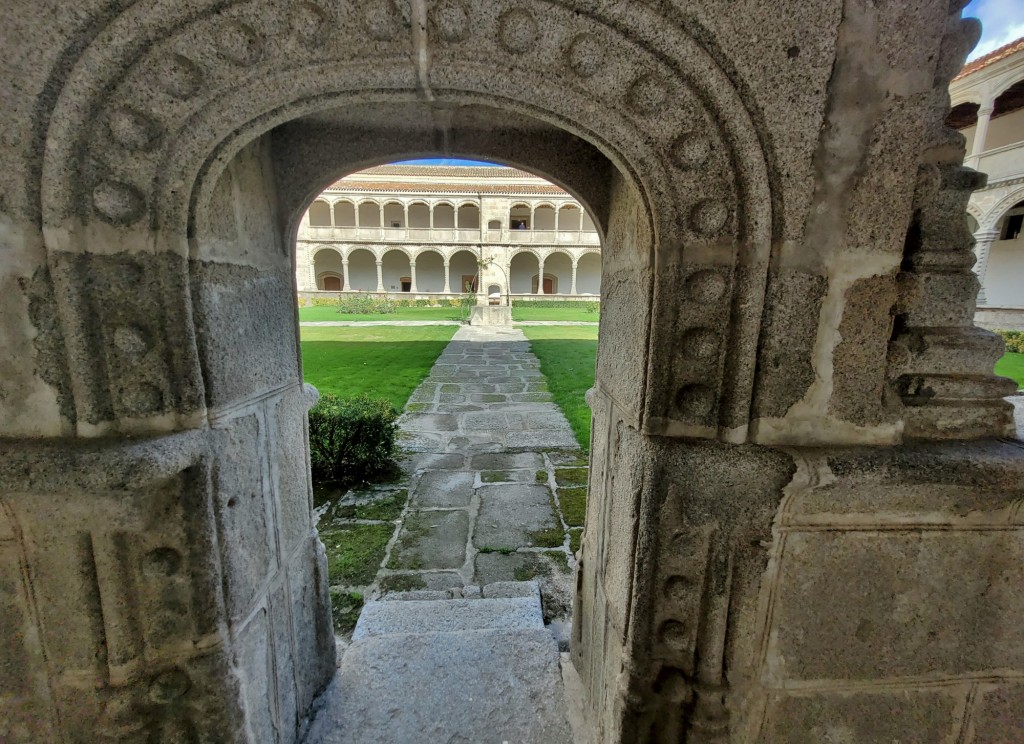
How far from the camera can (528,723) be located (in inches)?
66.3

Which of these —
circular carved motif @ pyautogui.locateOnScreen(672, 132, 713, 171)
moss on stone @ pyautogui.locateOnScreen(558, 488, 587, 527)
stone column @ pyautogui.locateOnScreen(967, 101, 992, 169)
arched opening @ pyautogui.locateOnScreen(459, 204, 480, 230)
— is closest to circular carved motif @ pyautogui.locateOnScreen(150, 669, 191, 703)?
A: circular carved motif @ pyautogui.locateOnScreen(672, 132, 713, 171)

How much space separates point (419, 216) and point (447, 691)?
96.6 feet

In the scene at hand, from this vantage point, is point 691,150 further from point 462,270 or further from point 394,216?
point 394,216

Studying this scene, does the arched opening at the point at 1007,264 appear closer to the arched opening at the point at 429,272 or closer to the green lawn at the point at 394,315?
the green lawn at the point at 394,315

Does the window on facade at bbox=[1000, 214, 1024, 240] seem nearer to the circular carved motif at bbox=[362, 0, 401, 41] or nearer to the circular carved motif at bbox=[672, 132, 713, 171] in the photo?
the circular carved motif at bbox=[672, 132, 713, 171]

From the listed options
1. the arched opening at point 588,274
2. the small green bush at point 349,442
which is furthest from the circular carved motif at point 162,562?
the arched opening at point 588,274

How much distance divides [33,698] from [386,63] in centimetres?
170

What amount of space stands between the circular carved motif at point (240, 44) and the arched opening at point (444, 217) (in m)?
28.8

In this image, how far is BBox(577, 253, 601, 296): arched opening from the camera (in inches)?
1141

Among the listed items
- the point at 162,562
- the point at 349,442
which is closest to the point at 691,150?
the point at 162,562

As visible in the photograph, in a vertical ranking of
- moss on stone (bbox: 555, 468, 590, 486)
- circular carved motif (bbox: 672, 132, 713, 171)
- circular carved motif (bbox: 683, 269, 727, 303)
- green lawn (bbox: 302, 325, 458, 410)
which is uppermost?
circular carved motif (bbox: 672, 132, 713, 171)

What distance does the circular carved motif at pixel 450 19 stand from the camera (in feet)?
2.88

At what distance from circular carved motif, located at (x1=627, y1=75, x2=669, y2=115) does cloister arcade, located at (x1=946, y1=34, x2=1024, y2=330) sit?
1539 centimetres

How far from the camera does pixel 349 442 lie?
4.05 meters
